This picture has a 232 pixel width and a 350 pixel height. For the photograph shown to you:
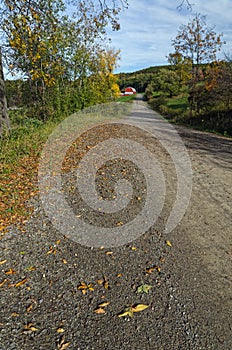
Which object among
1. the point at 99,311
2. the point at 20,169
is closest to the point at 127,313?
the point at 99,311

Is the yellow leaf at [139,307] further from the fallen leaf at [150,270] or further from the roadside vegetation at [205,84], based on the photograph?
the roadside vegetation at [205,84]

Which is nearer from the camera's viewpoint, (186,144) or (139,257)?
(139,257)

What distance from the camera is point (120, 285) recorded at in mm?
2455

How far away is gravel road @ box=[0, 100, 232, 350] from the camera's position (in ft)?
6.37

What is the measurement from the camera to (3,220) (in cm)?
354

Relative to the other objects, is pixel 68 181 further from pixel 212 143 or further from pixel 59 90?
pixel 59 90

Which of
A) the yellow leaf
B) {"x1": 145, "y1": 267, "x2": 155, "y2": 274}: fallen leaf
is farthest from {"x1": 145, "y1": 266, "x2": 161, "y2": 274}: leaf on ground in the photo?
the yellow leaf

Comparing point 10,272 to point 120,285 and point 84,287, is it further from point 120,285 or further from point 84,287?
point 120,285

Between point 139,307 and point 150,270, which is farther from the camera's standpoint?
point 150,270

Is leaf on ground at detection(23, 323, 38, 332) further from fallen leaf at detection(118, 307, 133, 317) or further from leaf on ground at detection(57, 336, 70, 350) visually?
fallen leaf at detection(118, 307, 133, 317)

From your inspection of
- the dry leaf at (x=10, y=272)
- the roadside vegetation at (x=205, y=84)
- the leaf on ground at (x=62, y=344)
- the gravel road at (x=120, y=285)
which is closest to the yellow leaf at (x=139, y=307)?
the gravel road at (x=120, y=285)

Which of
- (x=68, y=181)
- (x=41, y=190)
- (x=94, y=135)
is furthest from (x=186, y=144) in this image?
(x=41, y=190)

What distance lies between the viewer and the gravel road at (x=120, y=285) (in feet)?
6.37

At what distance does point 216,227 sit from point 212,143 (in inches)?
237
